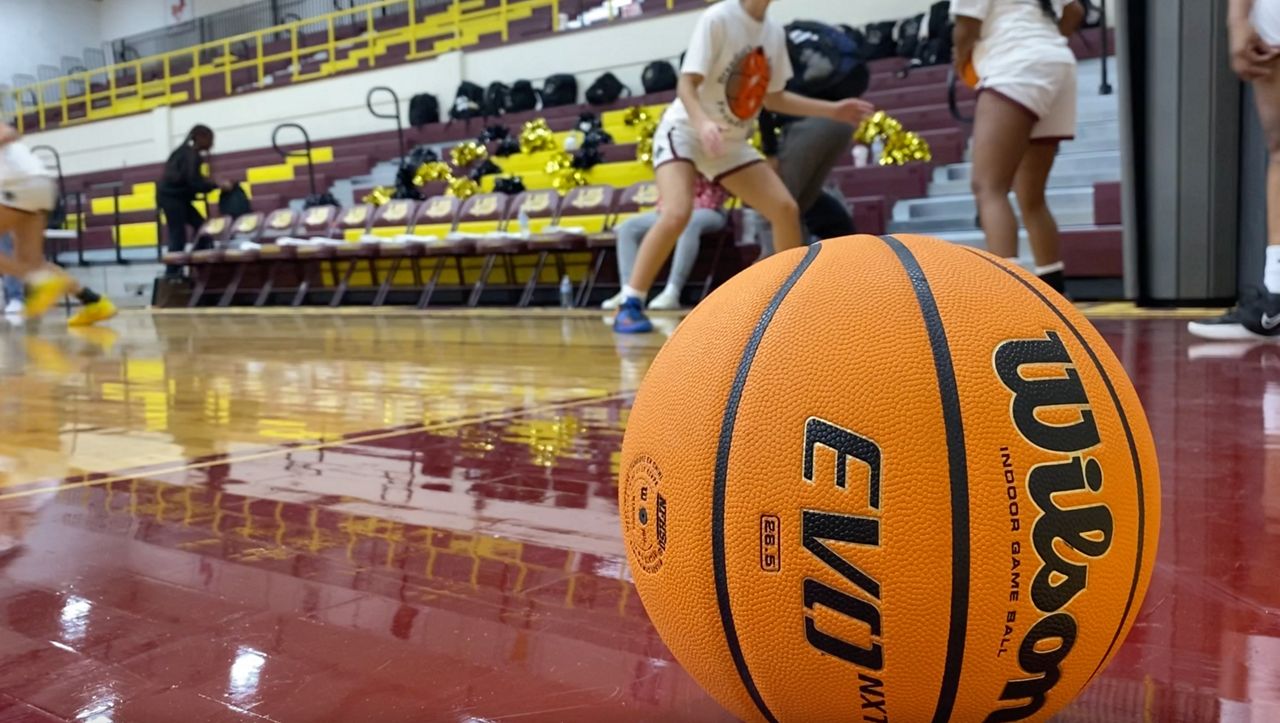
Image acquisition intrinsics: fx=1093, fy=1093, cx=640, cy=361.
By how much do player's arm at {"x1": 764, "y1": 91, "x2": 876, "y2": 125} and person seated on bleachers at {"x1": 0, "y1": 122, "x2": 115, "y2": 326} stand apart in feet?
14.4

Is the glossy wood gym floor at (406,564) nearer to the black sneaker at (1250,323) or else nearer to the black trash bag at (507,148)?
the black sneaker at (1250,323)

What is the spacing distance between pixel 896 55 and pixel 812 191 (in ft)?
17.7

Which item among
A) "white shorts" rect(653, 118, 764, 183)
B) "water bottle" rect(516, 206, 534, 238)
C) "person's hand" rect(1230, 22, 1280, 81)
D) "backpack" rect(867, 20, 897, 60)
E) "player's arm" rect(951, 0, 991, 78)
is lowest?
"water bottle" rect(516, 206, 534, 238)

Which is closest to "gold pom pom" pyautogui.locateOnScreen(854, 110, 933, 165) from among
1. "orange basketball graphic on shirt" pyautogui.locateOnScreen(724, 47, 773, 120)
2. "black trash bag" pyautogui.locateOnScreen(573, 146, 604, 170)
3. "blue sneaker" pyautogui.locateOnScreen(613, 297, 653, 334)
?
"black trash bag" pyautogui.locateOnScreen(573, 146, 604, 170)

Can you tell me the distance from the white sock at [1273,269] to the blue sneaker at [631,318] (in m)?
2.36

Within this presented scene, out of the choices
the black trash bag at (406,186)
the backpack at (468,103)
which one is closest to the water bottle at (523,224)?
the black trash bag at (406,186)

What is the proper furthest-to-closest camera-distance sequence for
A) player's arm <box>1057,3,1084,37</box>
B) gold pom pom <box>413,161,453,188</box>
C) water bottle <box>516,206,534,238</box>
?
gold pom pom <box>413,161,453,188</box> → water bottle <box>516,206,534,238</box> → player's arm <box>1057,3,1084,37</box>

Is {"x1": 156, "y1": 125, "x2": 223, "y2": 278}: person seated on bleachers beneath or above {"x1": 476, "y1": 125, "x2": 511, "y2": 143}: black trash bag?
beneath

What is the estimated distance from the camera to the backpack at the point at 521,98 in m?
11.7

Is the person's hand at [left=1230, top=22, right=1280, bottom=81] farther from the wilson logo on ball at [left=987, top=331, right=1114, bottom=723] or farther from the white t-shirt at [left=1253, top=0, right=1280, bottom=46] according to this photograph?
the wilson logo on ball at [left=987, top=331, right=1114, bottom=723]

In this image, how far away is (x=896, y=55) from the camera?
1000 centimetres

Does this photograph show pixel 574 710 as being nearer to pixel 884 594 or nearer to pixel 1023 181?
pixel 884 594

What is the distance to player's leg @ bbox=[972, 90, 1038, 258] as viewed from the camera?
3.29m

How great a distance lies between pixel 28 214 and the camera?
632cm
